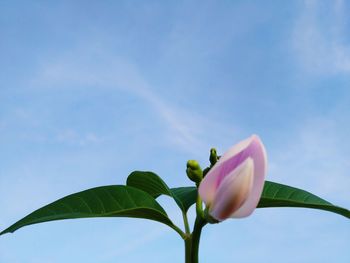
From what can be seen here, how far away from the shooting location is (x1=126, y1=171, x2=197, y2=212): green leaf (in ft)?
5.32

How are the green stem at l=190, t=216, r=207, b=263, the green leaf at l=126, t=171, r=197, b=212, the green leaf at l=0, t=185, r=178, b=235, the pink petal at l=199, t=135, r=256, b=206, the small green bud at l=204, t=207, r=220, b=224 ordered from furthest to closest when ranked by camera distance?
1. the green leaf at l=126, t=171, r=197, b=212
2. the green leaf at l=0, t=185, r=178, b=235
3. the green stem at l=190, t=216, r=207, b=263
4. the small green bud at l=204, t=207, r=220, b=224
5. the pink petal at l=199, t=135, r=256, b=206

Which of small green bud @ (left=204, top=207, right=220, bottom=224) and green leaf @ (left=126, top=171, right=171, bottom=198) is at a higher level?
green leaf @ (left=126, top=171, right=171, bottom=198)

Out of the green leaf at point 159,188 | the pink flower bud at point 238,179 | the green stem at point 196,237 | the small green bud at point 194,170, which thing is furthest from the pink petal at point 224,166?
the green leaf at point 159,188

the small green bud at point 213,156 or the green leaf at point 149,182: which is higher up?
the green leaf at point 149,182

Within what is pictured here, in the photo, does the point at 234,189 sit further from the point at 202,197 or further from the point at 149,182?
the point at 149,182

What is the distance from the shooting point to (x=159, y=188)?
68.0 inches

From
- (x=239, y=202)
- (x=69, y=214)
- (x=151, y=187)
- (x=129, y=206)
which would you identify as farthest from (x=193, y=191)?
(x=239, y=202)

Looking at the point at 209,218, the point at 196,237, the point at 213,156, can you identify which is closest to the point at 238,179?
the point at 209,218

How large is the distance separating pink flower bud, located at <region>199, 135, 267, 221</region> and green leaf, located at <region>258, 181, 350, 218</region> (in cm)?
35

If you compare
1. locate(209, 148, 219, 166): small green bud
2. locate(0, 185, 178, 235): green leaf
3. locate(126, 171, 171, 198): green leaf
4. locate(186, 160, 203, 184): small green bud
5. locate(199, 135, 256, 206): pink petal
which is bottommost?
locate(199, 135, 256, 206): pink petal

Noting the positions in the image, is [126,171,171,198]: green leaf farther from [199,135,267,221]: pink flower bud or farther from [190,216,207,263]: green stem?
[199,135,267,221]: pink flower bud

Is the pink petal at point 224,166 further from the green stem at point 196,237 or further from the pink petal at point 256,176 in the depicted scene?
the green stem at point 196,237

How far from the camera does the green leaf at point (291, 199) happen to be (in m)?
1.48

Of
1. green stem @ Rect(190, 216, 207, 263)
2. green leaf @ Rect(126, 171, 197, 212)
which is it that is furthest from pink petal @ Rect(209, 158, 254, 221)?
green leaf @ Rect(126, 171, 197, 212)
